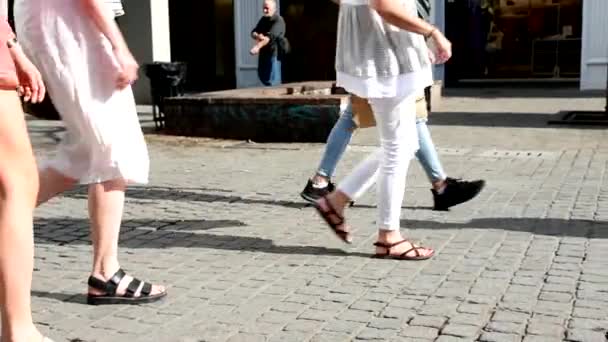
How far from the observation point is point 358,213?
6.11m

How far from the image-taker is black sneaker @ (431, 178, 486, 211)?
232 inches

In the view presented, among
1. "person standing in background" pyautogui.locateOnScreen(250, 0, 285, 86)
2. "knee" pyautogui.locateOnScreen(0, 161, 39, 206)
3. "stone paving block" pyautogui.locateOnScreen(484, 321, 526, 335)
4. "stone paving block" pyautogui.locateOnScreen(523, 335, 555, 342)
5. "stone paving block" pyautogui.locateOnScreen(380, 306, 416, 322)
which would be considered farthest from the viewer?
"person standing in background" pyautogui.locateOnScreen(250, 0, 285, 86)

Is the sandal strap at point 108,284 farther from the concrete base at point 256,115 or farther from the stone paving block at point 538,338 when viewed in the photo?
the concrete base at point 256,115

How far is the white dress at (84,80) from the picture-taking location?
12.4 ft

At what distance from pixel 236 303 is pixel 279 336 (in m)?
0.52

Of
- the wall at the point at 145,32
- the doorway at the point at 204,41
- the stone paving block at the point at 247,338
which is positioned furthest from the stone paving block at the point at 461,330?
the doorway at the point at 204,41

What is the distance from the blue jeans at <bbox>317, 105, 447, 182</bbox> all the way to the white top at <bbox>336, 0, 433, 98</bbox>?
127cm

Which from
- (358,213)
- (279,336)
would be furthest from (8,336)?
(358,213)

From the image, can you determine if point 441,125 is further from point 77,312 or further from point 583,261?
point 77,312

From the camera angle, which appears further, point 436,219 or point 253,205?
point 253,205

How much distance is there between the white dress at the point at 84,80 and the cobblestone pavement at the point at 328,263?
0.67m

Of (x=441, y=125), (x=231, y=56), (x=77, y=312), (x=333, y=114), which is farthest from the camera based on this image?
(x=231, y=56)

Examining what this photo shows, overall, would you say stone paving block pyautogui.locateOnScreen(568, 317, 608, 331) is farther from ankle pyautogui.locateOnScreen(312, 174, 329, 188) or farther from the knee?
ankle pyautogui.locateOnScreen(312, 174, 329, 188)

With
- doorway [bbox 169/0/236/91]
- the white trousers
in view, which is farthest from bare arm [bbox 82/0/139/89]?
doorway [bbox 169/0/236/91]
